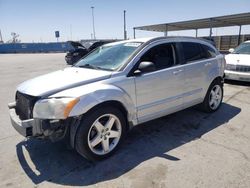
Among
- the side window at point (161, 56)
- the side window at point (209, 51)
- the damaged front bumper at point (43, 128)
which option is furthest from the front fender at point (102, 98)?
the side window at point (209, 51)

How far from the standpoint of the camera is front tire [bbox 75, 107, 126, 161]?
2.98 metres

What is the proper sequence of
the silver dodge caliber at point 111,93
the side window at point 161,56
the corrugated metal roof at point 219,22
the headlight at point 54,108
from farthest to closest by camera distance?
the corrugated metal roof at point 219,22 → the side window at point 161,56 → the silver dodge caliber at point 111,93 → the headlight at point 54,108

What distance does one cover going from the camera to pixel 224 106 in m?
5.71

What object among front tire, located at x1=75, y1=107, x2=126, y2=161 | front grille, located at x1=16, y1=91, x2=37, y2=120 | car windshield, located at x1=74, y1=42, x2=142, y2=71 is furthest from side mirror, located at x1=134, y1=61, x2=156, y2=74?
front grille, located at x1=16, y1=91, x2=37, y2=120

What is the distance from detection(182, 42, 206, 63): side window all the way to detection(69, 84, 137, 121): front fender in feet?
5.53

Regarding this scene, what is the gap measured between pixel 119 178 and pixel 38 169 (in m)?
1.15

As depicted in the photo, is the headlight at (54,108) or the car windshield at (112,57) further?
the car windshield at (112,57)

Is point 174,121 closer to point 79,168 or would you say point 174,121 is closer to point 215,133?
point 215,133

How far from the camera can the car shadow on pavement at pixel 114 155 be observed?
292 cm

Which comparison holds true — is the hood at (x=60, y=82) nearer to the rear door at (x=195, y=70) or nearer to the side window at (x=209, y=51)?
the rear door at (x=195, y=70)

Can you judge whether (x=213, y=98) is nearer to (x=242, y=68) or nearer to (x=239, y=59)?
(x=242, y=68)

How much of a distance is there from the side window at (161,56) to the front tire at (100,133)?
3.78 feet

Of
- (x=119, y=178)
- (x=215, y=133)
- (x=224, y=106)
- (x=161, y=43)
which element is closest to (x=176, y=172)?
(x=119, y=178)

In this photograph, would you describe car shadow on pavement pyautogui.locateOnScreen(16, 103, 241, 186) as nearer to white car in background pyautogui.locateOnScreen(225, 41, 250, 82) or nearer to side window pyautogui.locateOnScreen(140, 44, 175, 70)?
side window pyautogui.locateOnScreen(140, 44, 175, 70)
